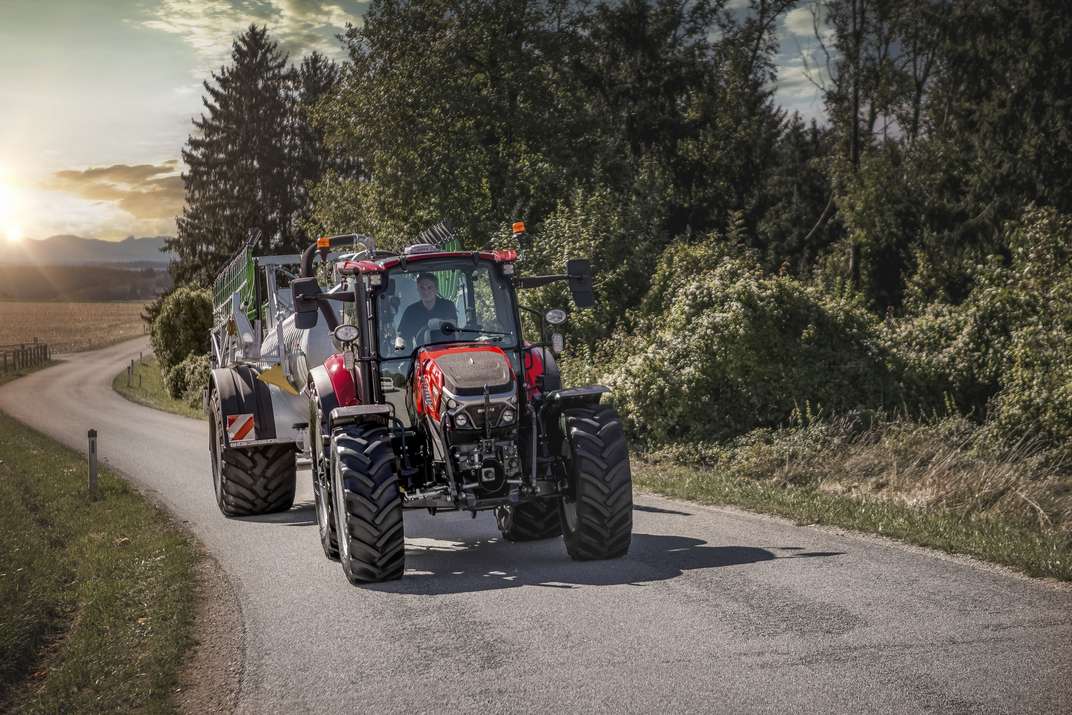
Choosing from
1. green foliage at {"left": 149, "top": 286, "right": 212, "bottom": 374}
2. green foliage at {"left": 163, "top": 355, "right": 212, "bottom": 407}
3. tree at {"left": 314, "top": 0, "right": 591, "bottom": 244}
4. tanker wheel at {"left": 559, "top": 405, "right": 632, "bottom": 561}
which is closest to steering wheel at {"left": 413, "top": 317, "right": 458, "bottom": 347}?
tanker wheel at {"left": 559, "top": 405, "right": 632, "bottom": 561}

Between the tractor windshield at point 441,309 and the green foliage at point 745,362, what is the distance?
8.98m

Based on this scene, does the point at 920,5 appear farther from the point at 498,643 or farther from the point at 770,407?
the point at 498,643

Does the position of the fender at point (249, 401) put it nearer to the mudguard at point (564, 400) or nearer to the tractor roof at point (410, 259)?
the tractor roof at point (410, 259)

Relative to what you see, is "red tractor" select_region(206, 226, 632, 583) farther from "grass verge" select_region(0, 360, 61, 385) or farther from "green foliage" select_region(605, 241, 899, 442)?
"grass verge" select_region(0, 360, 61, 385)

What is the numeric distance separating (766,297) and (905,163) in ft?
73.6

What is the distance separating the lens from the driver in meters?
9.92

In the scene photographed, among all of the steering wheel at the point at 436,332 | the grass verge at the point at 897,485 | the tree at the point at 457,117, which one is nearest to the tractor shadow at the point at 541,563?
the grass verge at the point at 897,485

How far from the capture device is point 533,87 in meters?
33.8

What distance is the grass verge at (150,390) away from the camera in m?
37.3

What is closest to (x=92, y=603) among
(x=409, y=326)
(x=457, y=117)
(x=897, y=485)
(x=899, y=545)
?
(x=409, y=326)

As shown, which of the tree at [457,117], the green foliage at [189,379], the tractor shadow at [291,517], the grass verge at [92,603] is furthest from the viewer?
the green foliage at [189,379]

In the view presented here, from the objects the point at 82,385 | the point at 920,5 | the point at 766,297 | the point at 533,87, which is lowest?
the point at 82,385

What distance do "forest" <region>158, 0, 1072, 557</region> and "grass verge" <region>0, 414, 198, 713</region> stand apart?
617 centimetres

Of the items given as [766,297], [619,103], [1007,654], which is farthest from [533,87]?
[1007,654]
